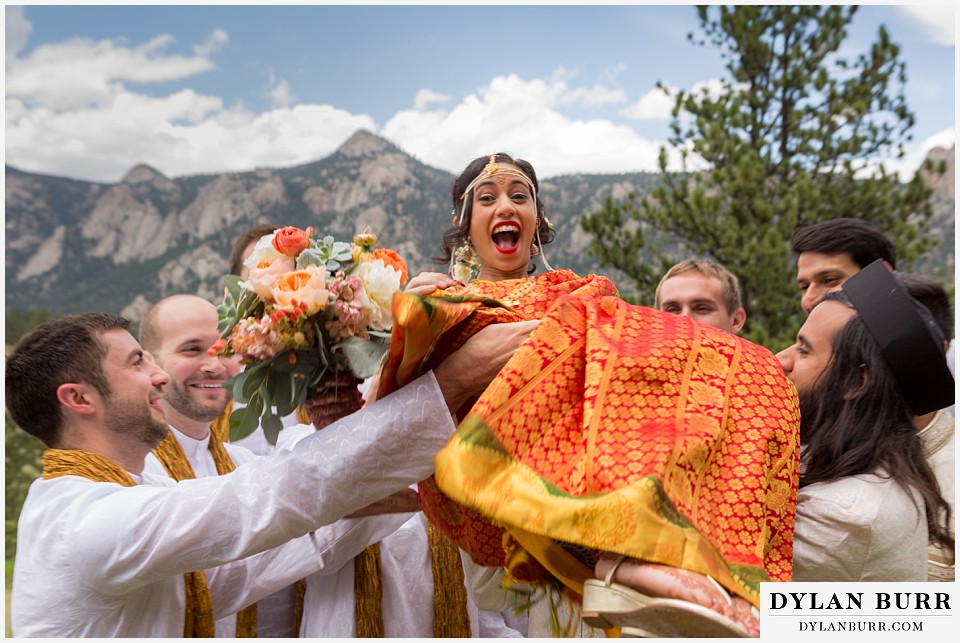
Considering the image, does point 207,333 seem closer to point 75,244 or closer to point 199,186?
point 75,244

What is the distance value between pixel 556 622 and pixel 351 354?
3.62 feet

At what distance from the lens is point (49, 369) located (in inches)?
124

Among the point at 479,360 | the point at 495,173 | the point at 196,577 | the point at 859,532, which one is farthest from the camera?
the point at 495,173

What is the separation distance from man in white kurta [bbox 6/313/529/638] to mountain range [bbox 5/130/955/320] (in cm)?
5239

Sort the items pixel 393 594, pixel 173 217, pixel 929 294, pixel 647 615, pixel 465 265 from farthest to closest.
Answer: pixel 173 217 → pixel 465 265 → pixel 929 294 → pixel 393 594 → pixel 647 615

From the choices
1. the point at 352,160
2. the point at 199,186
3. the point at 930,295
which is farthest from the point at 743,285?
the point at 199,186

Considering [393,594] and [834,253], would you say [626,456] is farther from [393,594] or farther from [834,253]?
[834,253]

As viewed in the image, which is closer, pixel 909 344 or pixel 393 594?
pixel 909 344

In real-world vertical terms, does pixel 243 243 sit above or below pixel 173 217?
above

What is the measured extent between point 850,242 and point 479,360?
9.11 feet

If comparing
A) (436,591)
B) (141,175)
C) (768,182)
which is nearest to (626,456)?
(436,591)

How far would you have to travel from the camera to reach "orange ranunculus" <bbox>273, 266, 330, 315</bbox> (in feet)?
8.55

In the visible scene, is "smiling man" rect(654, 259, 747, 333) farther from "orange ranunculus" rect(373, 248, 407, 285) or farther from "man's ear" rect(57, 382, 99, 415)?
"man's ear" rect(57, 382, 99, 415)

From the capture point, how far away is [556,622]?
8.91ft
